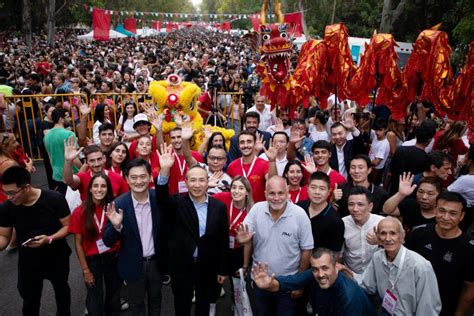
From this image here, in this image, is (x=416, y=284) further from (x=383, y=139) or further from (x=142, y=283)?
(x=383, y=139)

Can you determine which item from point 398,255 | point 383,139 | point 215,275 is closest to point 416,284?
point 398,255

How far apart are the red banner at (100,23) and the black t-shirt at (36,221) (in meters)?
21.4

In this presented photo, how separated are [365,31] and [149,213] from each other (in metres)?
22.0

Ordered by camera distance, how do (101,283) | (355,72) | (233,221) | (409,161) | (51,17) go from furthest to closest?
(51,17) < (355,72) < (409,161) < (233,221) < (101,283)

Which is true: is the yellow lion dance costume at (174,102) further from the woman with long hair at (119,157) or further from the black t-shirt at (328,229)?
the black t-shirt at (328,229)

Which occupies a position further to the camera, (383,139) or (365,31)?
(365,31)

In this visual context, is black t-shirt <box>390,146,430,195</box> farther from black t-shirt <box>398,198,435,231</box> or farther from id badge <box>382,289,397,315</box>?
id badge <box>382,289,397,315</box>

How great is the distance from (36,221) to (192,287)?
1.37m

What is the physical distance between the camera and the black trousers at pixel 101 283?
3408 mm

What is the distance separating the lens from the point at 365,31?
73.4 feet

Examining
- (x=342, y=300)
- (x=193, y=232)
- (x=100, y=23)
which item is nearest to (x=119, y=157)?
(x=193, y=232)

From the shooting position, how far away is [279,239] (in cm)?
314

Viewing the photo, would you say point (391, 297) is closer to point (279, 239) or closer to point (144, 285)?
point (279, 239)

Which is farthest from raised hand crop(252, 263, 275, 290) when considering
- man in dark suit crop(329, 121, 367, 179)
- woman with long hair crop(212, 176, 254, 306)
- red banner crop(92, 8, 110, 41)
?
red banner crop(92, 8, 110, 41)
